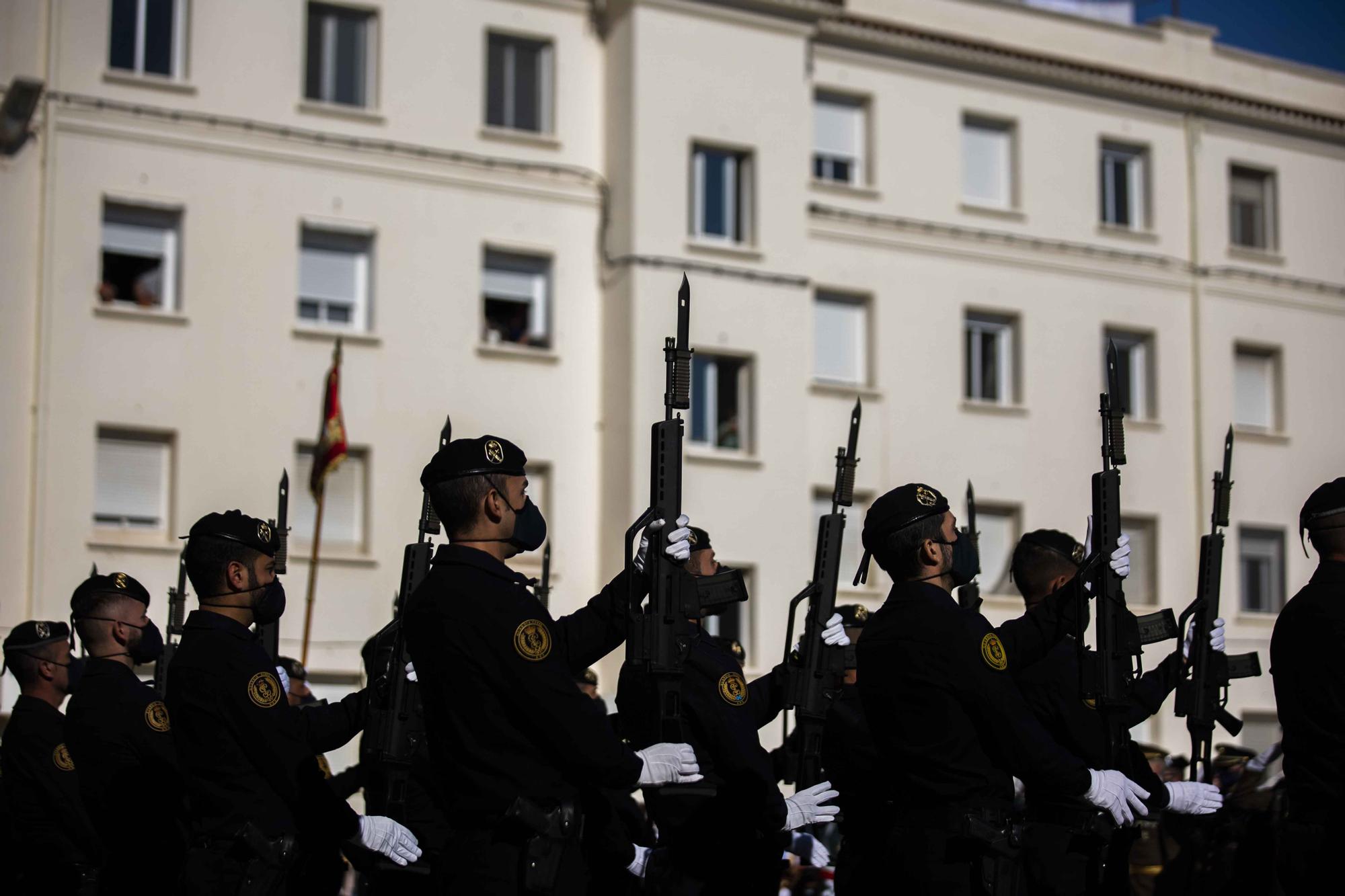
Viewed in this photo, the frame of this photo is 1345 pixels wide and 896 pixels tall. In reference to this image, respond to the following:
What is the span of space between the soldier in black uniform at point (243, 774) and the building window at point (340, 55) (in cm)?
1696

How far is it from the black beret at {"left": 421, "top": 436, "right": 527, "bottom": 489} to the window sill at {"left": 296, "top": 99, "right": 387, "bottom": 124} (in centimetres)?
1732

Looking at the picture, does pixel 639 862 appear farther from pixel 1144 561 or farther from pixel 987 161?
pixel 1144 561

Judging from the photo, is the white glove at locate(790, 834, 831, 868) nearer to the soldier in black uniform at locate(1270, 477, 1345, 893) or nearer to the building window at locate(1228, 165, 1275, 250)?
the soldier in black uniform at locate(1270, 477, 1345, 893)

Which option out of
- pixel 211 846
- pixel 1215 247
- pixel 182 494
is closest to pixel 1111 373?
pixel 211 846

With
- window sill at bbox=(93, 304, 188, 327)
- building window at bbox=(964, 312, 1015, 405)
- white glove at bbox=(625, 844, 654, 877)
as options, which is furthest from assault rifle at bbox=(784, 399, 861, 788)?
building window at bbox=(964, 312, 1015, 405)

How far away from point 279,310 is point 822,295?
8.08m

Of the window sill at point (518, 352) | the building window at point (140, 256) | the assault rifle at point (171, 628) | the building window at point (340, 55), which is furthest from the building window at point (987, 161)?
the assault rifle at point (171, 628)

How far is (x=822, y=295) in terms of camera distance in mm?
25828

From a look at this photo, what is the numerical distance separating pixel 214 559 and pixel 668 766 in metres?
2.43

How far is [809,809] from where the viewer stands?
7.53 m

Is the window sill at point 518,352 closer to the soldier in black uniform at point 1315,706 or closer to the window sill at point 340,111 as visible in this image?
the window sill at point 340,111

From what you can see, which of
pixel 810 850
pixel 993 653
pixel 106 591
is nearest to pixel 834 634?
pixel 810 850

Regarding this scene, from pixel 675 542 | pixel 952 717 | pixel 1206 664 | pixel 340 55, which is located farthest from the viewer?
pixel 340 55

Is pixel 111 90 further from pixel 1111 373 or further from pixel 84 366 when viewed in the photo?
pixel 1111 373
